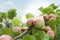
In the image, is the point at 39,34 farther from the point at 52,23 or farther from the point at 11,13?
the point at 11,13

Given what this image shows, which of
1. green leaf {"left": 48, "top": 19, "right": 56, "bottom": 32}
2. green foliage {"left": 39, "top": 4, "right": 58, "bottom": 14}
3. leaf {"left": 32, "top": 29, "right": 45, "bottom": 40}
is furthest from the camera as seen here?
green foliage {"left": 39, "top": 4, "right": 58, "bottom": 14}

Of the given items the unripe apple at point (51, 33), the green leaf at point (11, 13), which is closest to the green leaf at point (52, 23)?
the unripe apple at point (51, 33)

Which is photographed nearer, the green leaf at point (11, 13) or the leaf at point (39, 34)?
the leaf at point (39, 34)

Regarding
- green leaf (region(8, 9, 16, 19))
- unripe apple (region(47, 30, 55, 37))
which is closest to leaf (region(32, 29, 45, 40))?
unripe apple (region(47, 30, 55, 37))

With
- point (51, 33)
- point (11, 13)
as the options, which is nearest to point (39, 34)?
point (51, 33)

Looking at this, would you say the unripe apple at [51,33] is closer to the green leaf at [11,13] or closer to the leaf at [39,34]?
the leaf at [39,34]

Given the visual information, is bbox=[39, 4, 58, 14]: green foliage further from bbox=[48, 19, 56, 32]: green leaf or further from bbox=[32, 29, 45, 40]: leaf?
bbox=[32, 29, 45, 40]: leaf

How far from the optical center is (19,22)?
38.7 inches

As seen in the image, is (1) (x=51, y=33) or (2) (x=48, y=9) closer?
(1) (x=51, y=33)

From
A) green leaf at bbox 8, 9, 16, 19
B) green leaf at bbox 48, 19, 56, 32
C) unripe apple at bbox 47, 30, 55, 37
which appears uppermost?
green leaf at bbox 8, 9, 16, 19

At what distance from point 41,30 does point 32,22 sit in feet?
0.15

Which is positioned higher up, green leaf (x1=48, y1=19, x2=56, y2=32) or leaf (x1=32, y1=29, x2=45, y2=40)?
green leaf (x1=48, y1=19, x2=56, y2=32)

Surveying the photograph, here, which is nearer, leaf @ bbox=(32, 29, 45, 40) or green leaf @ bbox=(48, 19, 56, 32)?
leaf @ bbox=(32, 29, 45, 40)

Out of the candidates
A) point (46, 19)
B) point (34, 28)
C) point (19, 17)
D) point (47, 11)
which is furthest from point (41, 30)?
point (19, 17)
